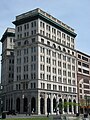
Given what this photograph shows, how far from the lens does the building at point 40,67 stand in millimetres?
114438

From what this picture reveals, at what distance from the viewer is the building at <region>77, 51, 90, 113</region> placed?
14662cm

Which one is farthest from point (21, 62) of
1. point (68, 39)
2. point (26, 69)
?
point (68, 39)

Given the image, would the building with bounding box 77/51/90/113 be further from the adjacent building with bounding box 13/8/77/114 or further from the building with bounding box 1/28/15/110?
the building with bounding box 1/28/15/110

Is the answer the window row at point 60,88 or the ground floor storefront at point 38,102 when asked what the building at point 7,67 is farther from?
the window row at point 60,88

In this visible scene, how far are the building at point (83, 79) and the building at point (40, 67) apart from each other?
11.5 meters

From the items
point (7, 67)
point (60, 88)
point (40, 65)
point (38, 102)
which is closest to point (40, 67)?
point (40, 65)

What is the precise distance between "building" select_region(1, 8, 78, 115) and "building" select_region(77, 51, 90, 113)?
11.5 meters

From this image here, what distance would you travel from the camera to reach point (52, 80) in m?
122

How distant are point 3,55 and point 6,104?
103 ft

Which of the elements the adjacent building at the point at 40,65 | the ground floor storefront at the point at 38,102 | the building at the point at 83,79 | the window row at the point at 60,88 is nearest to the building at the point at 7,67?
the ground floor storefront at the point at 38,102

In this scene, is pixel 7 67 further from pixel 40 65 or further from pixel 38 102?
pixel 38 102

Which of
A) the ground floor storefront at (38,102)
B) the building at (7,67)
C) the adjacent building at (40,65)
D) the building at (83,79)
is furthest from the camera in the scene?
the building at (83,79)

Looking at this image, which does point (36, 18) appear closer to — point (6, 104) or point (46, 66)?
point (46, 66)

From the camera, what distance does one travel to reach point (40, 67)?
11494 cm
